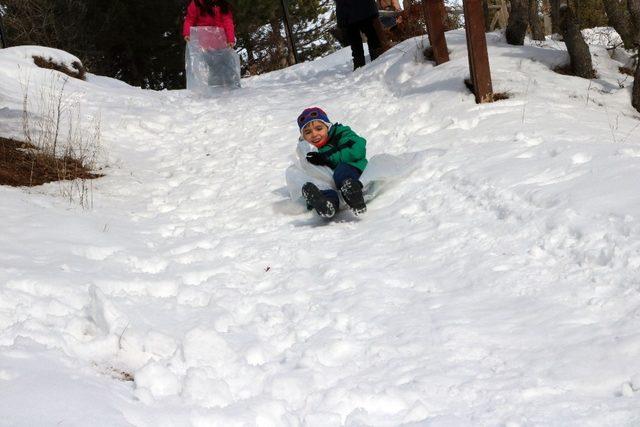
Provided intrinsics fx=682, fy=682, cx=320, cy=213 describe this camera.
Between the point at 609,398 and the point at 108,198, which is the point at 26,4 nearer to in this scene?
the point at 108,198

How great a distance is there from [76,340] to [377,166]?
272cm

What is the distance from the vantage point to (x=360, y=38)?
33.1 feet

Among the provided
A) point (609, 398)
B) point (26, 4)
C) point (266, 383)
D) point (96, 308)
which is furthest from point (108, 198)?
point (26, 4)

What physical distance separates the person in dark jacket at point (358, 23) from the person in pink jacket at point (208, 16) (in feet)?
6.75

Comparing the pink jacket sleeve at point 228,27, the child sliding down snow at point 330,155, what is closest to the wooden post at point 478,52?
the child sliding down snow at point 330,155

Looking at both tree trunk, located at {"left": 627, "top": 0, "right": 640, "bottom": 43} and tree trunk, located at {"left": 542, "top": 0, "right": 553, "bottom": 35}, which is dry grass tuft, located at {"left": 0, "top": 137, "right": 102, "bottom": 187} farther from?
tree trunk, located at {"left": 542, "top": 0, "right": 553, "bottom": 35}

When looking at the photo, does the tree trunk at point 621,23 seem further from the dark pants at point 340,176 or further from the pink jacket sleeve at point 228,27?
the pink jacket sleeve at point 228,27

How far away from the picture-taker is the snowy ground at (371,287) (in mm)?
2145

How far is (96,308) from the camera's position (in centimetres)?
275

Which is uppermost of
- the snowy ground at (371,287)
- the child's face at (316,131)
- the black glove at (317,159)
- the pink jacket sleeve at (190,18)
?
the pink jacket sleeve at (190,18)

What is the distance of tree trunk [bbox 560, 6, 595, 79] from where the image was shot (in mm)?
6406

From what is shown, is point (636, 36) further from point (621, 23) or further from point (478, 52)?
point (478, 52)

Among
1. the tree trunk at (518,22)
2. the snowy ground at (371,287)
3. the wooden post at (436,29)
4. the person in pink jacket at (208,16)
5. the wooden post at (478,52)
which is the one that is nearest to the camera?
the snowy ground at (371,287)

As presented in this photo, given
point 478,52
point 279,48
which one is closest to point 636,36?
point 478,52
